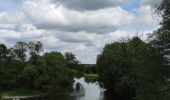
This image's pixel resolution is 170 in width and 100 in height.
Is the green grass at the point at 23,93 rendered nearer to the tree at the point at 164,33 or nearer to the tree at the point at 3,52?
the tree at the point at 3,52

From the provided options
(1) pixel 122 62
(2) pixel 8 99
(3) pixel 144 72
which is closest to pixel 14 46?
(2) pixel 8 99

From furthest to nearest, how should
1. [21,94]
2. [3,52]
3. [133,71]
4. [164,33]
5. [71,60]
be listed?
[71,60], [3,52], [21,94], [133,71], [164,33]

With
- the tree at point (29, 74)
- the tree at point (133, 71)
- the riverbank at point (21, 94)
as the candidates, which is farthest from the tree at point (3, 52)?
the tree at point (133, 71)

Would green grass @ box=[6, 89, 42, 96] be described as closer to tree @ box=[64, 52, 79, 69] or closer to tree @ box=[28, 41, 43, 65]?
tree @ box=[28, 41, 43, 65]

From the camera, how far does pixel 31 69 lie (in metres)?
98.9

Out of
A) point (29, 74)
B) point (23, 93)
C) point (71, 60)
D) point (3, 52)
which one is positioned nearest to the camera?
point (23, 93)

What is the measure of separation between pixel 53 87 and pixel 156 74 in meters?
75.4

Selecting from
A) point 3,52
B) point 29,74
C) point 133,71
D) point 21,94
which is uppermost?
point 3,52

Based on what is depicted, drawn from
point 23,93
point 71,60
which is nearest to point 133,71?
point 23,93

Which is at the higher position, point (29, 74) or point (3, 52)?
point (3, 52)

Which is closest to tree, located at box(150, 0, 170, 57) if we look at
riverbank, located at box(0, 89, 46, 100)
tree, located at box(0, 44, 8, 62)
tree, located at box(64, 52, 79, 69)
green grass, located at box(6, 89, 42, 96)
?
riverbank, located at box(0, 89, 46, 100)

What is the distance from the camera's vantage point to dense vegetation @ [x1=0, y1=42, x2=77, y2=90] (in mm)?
99312

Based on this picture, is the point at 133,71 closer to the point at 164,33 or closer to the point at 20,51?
the point at 164,33

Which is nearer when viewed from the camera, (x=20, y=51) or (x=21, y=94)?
(x=21, y=94)
